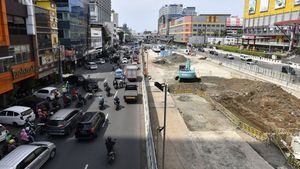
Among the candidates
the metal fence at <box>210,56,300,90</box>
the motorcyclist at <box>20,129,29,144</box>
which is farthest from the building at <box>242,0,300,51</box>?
the motorcyclist at <box>20,129,29,144</box>

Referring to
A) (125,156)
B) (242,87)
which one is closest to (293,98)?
(242,87)

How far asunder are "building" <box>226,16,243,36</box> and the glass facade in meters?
123

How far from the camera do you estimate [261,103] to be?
32.0 m

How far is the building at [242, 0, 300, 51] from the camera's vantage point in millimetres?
79744

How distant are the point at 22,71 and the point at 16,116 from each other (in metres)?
10.3

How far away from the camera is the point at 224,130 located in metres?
22.0

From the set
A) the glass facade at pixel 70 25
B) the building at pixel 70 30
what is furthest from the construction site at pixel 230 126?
the glass facade at pixel 70 25

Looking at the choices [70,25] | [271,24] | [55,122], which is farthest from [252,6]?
[55,122]

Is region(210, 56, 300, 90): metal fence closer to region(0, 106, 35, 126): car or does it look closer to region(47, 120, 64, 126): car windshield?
region(47, 120, 64, 126): car windshield

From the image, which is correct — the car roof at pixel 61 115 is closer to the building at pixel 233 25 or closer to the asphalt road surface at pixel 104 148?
the asphalt road surface at pixel 104 148

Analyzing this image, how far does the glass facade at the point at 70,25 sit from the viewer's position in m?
51.0

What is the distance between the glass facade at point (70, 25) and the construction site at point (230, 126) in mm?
23329

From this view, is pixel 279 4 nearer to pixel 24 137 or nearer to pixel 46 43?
pixel 46 43

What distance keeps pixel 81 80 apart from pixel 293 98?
30.0m
